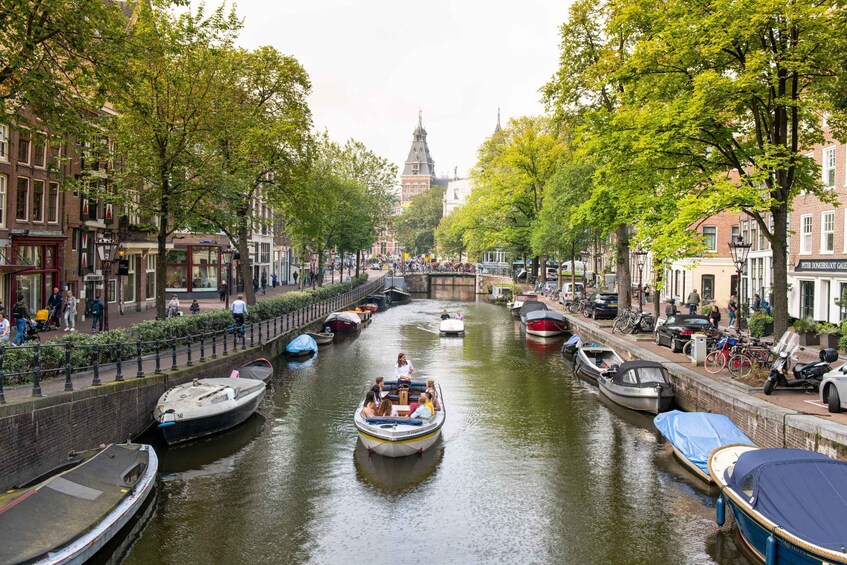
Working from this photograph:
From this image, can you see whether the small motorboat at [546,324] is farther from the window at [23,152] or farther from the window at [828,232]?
the window at [23,152]

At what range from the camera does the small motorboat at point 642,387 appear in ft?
73.4

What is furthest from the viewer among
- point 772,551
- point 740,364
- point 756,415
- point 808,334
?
point 808,334

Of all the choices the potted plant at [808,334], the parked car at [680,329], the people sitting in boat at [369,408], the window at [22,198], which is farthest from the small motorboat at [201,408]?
the potted plant at [808,334]

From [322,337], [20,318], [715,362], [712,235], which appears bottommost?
[322,337]

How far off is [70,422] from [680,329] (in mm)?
22384

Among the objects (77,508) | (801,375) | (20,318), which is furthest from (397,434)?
(20,318)

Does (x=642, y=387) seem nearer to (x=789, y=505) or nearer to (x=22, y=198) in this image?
(x=789, y=505)

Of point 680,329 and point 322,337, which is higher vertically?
point 680,329

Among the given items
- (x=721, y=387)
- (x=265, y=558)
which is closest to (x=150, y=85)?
(x=265, y=558)

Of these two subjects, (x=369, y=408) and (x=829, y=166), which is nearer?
(x=369, y=408)

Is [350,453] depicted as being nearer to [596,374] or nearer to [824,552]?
[824,552]

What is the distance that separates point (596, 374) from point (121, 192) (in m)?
19.7

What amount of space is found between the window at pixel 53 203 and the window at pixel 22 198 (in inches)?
79.6

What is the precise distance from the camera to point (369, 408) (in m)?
18.7
